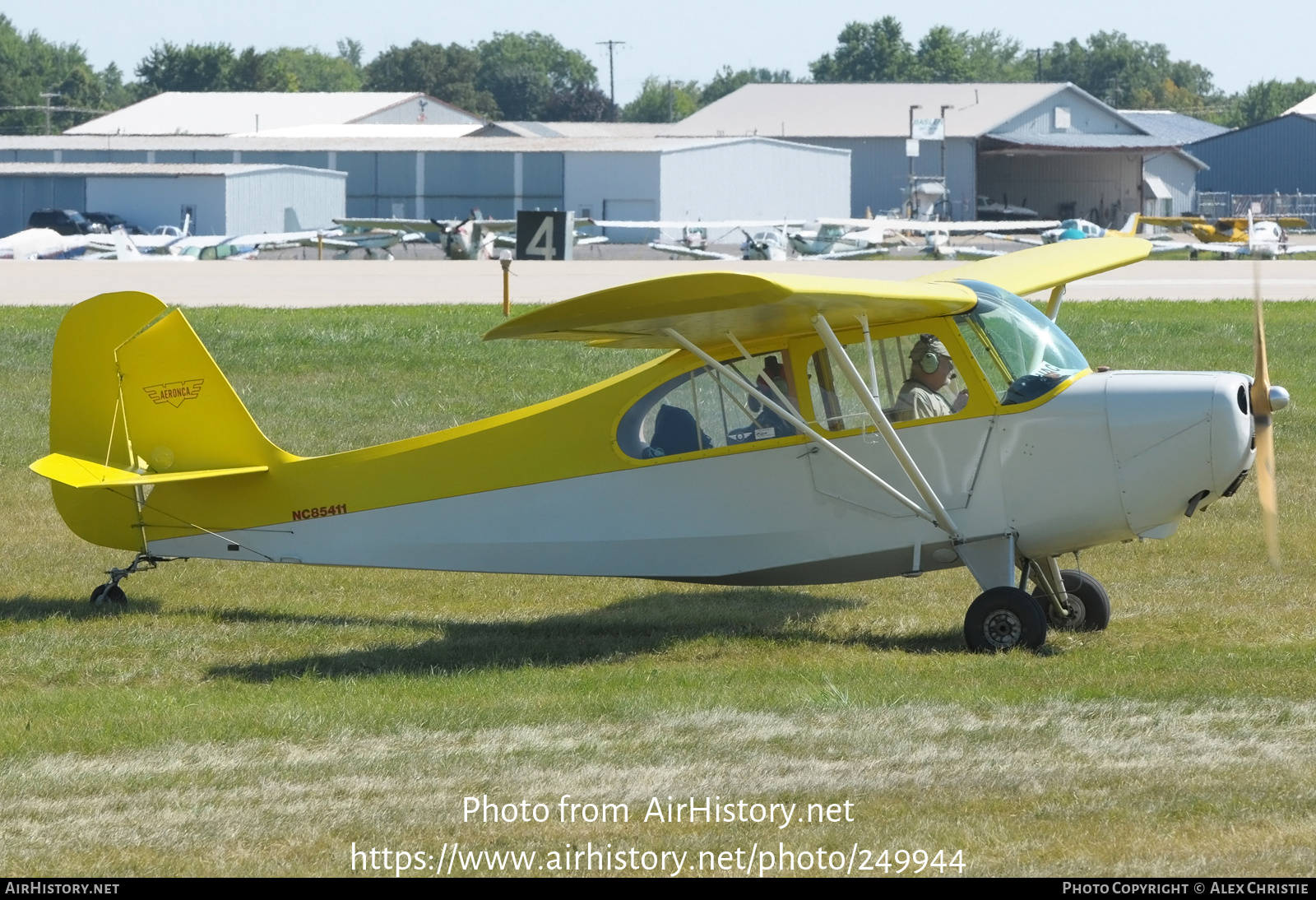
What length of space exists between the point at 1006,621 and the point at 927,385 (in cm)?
139

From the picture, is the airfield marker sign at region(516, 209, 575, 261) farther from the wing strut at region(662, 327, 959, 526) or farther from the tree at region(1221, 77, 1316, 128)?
the tree at region(1221, 77, 1316, 128)

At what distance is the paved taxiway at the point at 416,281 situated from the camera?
30.0 meters

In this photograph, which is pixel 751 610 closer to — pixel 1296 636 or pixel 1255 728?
pixel 1296 636

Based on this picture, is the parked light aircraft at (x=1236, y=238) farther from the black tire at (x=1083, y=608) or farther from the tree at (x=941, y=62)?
the tree at (x=941, y=62)

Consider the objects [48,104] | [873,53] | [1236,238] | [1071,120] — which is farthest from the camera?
[873,53]

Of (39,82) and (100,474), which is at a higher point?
(39,82)

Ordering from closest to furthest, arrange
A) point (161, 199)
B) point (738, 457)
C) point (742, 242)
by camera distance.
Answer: point (738, 457)
point (742, 242)
point (161, 199)

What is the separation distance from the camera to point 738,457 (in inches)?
354

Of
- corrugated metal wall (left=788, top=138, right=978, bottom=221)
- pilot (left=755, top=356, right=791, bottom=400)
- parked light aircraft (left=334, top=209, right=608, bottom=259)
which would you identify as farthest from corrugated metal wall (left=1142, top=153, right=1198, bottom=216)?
pilot (left=755, top=356, right=791, bottom=400)

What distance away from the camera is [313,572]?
1165cm

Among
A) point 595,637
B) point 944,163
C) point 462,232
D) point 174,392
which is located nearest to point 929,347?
point 595,637

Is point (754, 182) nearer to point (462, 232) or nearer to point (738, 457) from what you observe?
point (462, 232)

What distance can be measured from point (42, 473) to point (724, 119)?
9004 cm

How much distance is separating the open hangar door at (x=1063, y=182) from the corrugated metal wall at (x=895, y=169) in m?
2.60
